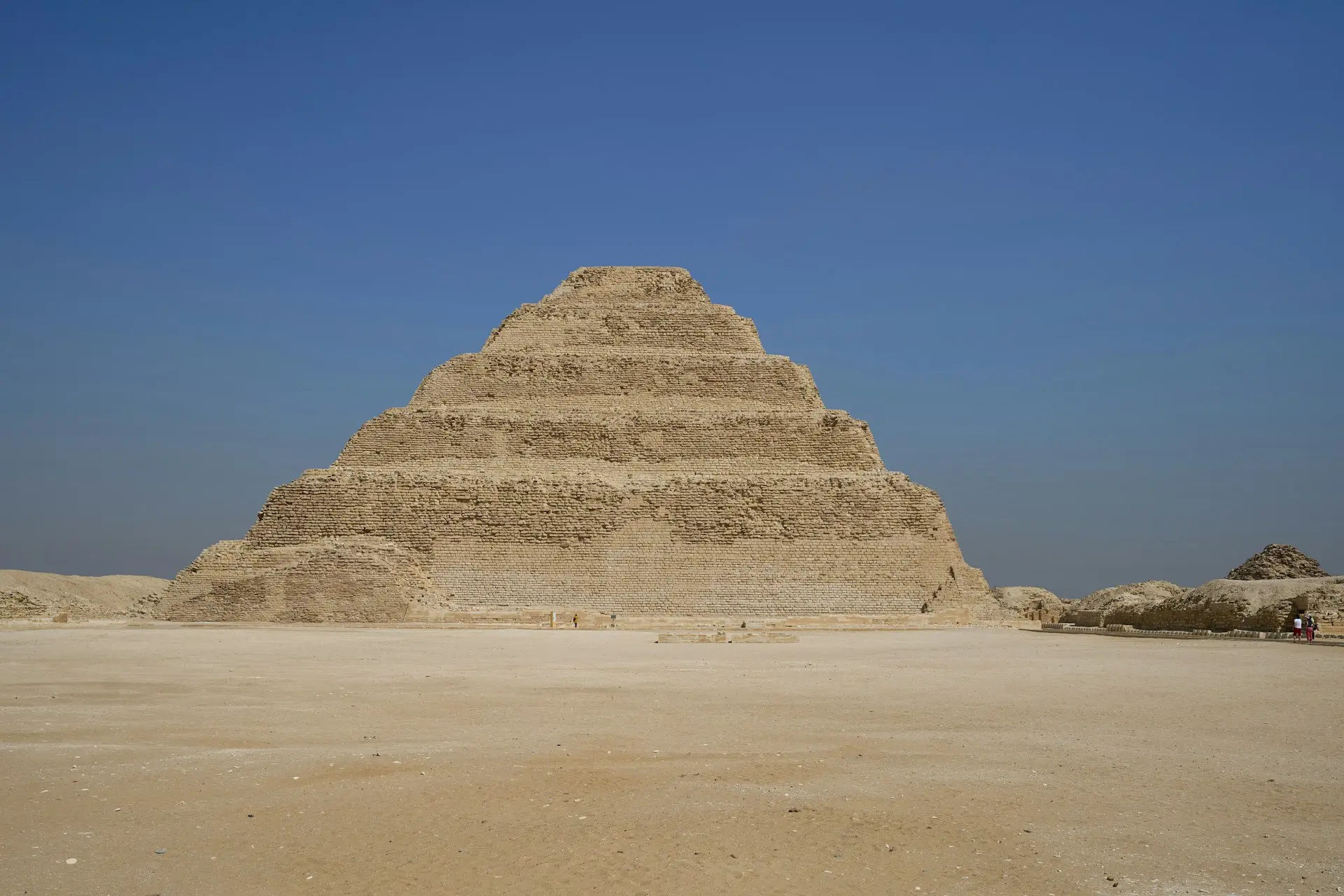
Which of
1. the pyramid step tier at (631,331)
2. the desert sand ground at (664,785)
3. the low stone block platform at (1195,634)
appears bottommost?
the desert sand ground at (664,785)

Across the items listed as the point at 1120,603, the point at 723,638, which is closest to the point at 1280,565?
the point at 1120,603

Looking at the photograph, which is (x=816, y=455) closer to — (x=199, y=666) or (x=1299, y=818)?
(x=199, y=666)

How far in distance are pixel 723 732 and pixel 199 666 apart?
844 cm

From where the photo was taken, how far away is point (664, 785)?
7117mm

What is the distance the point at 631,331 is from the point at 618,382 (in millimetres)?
2894

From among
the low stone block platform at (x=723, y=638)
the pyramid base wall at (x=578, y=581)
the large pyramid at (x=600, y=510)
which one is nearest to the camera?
the low stone block platform at (x=723, y=638)

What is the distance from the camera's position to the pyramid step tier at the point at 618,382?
1545 inches

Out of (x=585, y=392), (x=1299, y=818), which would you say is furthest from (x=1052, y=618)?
(x=1299, y=818)

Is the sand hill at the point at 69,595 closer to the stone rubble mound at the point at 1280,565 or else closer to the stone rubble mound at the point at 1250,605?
the stone rubble mound at the point at 1250,605

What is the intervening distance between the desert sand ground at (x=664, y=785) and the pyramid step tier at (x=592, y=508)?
2047 cm

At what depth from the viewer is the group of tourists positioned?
20.5 metres

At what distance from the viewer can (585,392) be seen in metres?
39.4

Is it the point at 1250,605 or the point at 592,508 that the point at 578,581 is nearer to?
the point at 592,508

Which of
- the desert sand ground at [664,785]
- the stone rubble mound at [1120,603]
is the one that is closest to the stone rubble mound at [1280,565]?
the stone rubble mound at [1120,603]
